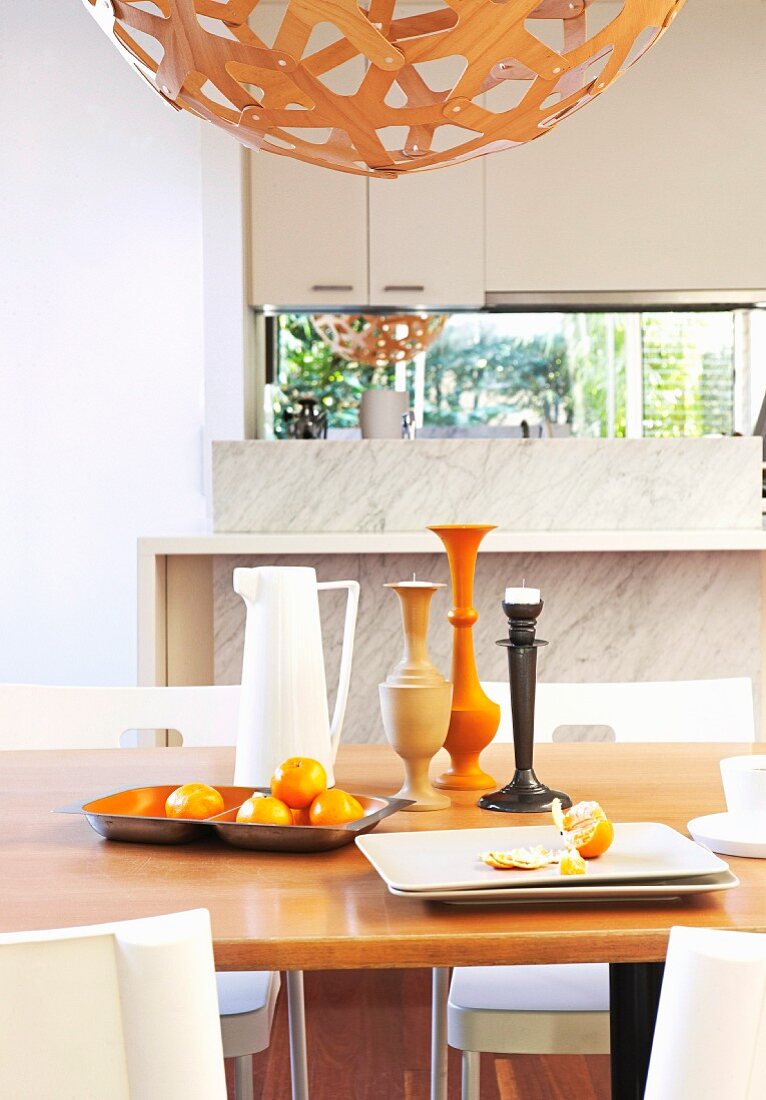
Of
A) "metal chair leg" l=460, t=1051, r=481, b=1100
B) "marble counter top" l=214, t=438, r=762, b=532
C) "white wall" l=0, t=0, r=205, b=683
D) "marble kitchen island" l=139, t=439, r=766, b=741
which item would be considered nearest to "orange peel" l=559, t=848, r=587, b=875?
"metal chair leg" l=460, t=1051, r=481, b=1100

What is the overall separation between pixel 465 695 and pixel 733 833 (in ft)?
1.02

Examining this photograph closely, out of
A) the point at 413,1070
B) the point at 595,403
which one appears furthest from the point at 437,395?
the point at 413,1070

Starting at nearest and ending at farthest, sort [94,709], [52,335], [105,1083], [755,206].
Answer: [105,1083], [94,709], [755,206], [52,335]

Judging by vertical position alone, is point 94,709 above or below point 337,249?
below

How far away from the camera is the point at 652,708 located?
174cm

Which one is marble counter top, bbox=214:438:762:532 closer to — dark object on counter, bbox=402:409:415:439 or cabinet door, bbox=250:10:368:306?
dark object on counter, bbox=402:409:415:439

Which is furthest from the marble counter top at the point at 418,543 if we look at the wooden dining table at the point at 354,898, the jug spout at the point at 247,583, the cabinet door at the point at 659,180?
the cabinet door at the point at 659,180

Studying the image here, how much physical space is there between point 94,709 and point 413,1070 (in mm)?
981

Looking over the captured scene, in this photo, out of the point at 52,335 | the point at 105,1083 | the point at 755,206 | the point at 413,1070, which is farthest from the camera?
the point at 52,335

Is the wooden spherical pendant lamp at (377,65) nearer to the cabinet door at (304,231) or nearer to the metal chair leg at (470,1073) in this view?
the metal chair leg at (470,1073)

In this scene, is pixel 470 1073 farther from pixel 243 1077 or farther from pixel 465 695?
pixel 465 695

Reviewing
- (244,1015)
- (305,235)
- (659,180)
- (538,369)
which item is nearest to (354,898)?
(244,1015)

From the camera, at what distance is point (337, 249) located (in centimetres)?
413

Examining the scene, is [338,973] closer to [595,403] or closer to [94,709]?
[94,709]
